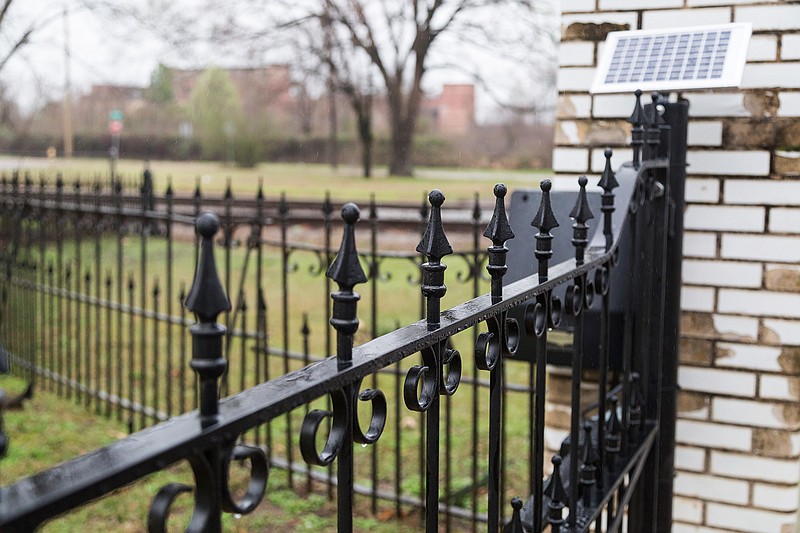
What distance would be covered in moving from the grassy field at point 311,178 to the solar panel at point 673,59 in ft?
48.9

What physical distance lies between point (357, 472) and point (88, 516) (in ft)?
5.08

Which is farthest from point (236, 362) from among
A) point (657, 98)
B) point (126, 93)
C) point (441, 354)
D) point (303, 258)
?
point (126, 93)

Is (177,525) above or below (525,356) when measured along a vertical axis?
below

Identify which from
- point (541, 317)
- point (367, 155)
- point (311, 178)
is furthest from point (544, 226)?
point (311, 178)

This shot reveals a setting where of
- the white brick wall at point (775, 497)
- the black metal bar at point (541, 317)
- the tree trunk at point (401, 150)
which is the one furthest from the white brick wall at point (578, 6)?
the tree trunk at point (401, 150)

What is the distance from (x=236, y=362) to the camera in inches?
287

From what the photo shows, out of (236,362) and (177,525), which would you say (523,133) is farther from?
(177,525)

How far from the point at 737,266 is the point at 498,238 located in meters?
1.87

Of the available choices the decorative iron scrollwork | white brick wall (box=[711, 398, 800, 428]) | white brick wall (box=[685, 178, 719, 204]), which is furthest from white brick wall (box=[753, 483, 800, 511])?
the decorative iron scrollwork

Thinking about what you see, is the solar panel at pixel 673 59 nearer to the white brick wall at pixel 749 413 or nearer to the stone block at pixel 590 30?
the stone block at pixel 590 30

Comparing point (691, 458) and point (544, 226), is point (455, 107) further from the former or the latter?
point (544, 226)

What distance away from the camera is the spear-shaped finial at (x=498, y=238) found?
137 centimetres

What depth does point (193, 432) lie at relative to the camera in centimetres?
76

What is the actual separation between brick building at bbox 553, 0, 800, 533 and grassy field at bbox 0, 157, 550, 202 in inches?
586
